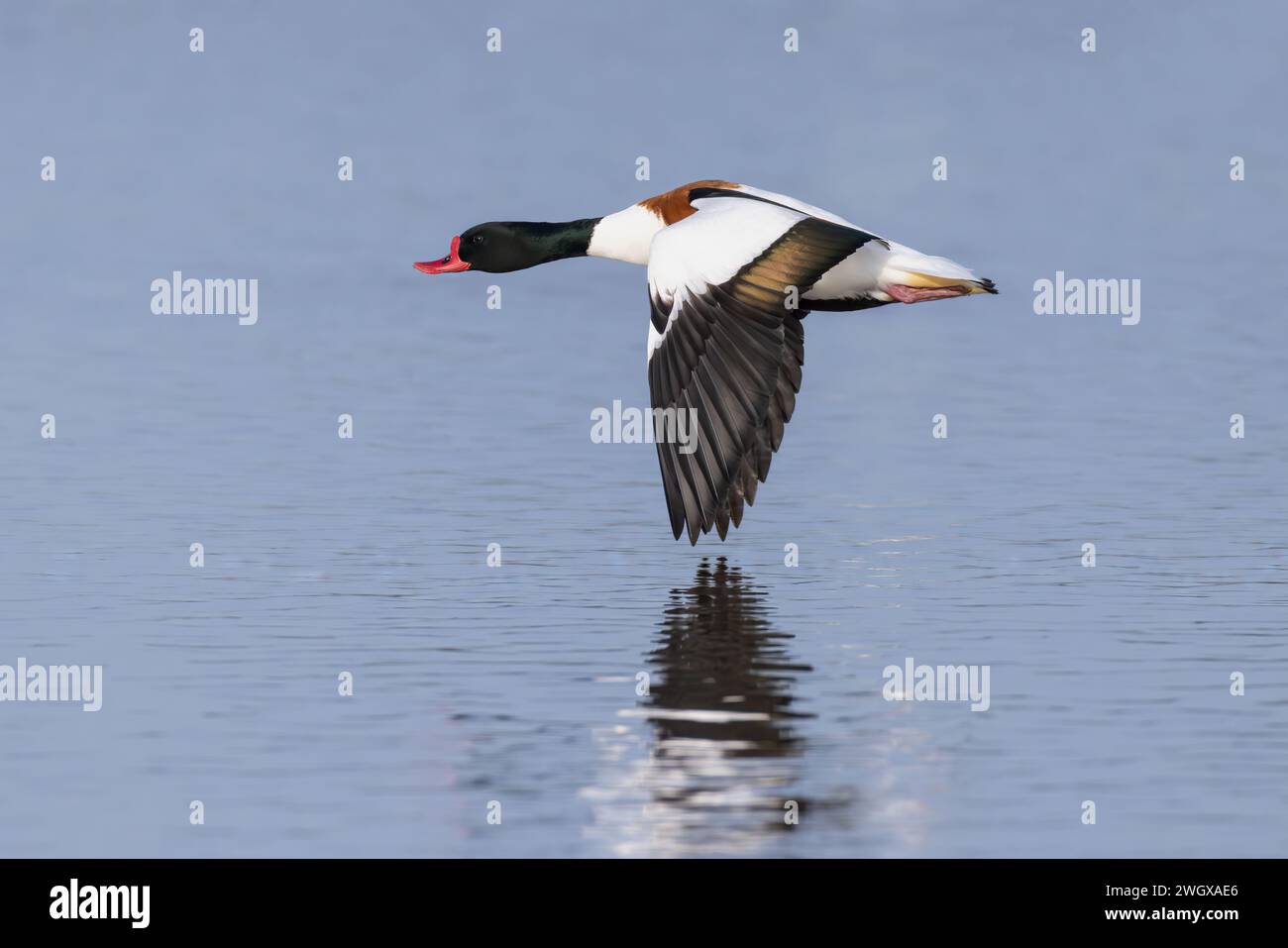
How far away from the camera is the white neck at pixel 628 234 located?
18.6m

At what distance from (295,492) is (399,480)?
1.20 m

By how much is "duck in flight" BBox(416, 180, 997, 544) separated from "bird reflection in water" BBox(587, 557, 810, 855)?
723mm

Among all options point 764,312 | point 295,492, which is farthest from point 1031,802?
point 295,492

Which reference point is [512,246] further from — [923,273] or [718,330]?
[718,330]

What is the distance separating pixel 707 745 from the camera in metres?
11.3

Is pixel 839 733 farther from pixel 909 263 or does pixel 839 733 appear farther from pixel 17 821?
pixel 909 263

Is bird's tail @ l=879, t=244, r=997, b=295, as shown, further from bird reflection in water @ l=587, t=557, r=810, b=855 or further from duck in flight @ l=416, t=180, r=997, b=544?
bird reflection in water @ l=587, t=557, r=810, b=855

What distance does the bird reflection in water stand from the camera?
32.6 ft

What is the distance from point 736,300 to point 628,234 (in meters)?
4.35

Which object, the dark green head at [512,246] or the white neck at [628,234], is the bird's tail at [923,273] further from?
the dark green head at [512,246]

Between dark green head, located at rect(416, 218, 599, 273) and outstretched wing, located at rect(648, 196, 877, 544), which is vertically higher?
dark green head, located at rect(416, 218, 599, 273)

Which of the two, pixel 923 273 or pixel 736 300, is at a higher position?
pixel 923 273

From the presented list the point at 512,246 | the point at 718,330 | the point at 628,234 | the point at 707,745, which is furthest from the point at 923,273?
the point at 707,745

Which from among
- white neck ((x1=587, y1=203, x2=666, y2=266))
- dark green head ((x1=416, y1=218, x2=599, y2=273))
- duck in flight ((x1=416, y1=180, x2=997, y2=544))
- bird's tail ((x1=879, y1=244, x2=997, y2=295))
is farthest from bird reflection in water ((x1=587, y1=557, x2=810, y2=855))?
dark green head ((x1=416, y1=218, x2=599, y2=273))
